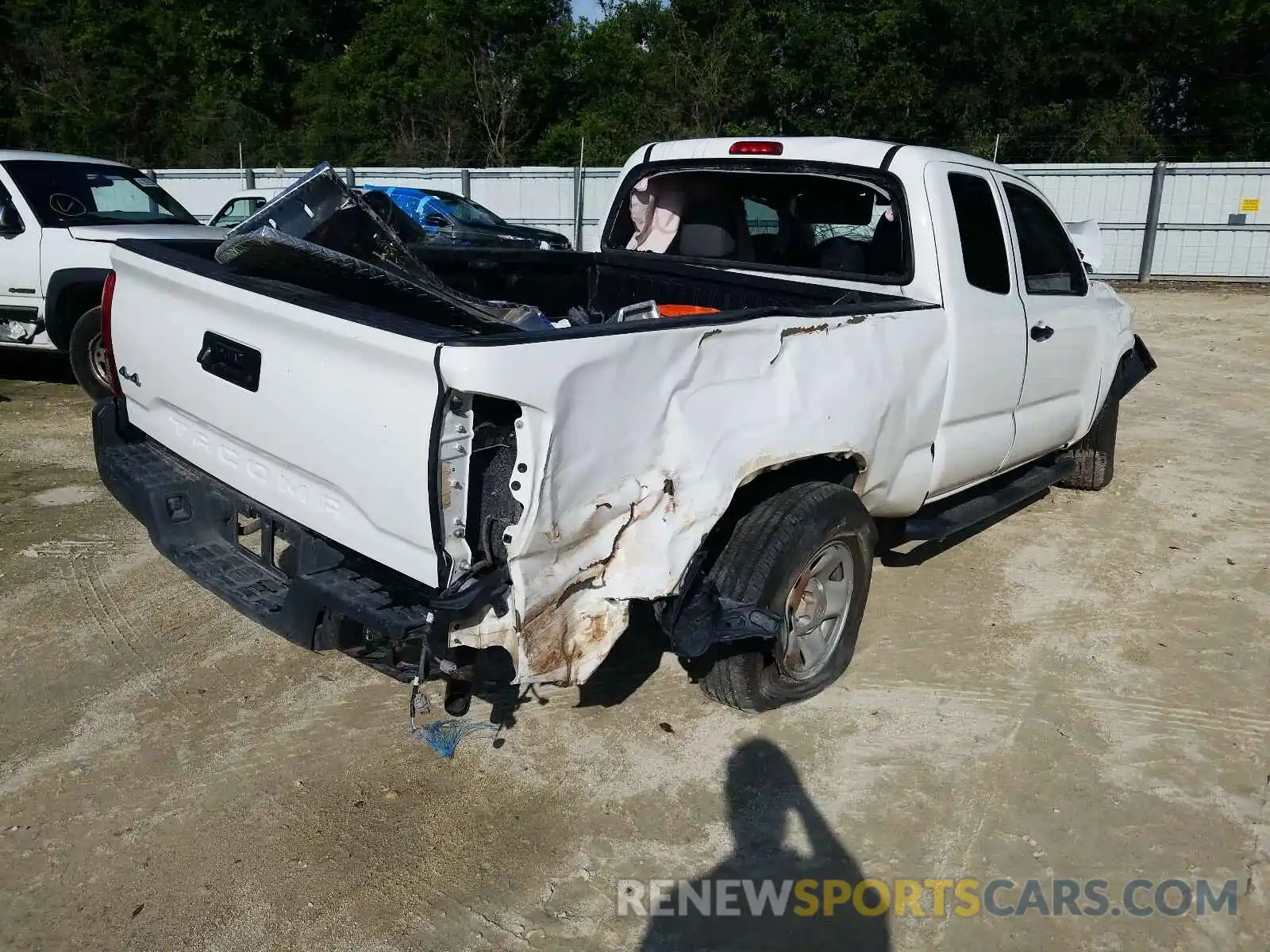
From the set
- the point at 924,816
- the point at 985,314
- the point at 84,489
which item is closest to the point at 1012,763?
the point at 924,816

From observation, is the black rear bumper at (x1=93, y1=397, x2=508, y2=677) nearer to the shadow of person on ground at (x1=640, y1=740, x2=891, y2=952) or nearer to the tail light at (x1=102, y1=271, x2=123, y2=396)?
the tail light at (x1=102, y1=271, x2=123, y2=396)

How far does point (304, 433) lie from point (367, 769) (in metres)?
1.18

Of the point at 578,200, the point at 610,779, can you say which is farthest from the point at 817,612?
the point at 578,200

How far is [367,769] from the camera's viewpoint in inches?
132

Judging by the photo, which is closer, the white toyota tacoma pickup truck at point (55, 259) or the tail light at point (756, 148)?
the tail light at point (756, 148)

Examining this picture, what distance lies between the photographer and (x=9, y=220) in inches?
307

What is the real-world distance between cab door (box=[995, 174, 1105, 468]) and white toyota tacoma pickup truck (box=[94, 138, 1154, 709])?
3 centimetres

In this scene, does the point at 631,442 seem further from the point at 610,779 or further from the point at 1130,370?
the point at 1130,370

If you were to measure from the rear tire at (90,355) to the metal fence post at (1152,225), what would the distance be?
58.5 feet

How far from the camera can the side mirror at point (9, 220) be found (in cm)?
771

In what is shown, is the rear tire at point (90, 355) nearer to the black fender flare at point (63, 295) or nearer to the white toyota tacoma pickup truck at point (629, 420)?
the black fender flare at point (63, 295)

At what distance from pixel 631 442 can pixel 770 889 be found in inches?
52.2

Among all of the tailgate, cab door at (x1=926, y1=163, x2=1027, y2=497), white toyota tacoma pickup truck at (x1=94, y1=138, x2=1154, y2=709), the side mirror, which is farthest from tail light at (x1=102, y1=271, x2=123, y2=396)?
the side mirror

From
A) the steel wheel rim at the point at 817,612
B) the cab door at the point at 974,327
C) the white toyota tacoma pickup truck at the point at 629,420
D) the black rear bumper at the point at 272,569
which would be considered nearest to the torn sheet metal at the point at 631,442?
the white toyota tacoma pickup truck at the point at 629,420
